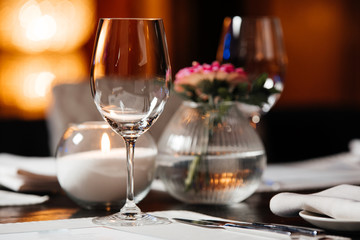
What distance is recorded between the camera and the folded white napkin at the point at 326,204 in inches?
23.4

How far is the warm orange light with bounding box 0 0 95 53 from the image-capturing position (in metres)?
4.04

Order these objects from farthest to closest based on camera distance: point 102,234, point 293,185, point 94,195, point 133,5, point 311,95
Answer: point 133,5
point 311,95
point 293,185
point 94,195
point 102,234

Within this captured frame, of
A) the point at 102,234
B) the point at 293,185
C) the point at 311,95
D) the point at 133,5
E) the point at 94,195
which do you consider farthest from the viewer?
the point at 133,5

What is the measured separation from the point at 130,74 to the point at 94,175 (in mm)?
187

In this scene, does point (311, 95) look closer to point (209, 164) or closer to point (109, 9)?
point (109, 9)

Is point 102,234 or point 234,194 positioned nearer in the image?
point 102,234

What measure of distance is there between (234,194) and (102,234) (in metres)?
0.24

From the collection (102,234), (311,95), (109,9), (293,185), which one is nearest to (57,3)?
(109,9)

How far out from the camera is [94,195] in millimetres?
774

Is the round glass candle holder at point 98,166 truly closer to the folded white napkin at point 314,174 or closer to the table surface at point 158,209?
the table surface at point 158,209

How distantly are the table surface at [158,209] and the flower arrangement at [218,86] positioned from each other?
0.14 meters

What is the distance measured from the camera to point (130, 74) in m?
0.64

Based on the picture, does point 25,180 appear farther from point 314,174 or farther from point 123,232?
point 314,174

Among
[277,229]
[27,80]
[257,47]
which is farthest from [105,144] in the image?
[27,80]
